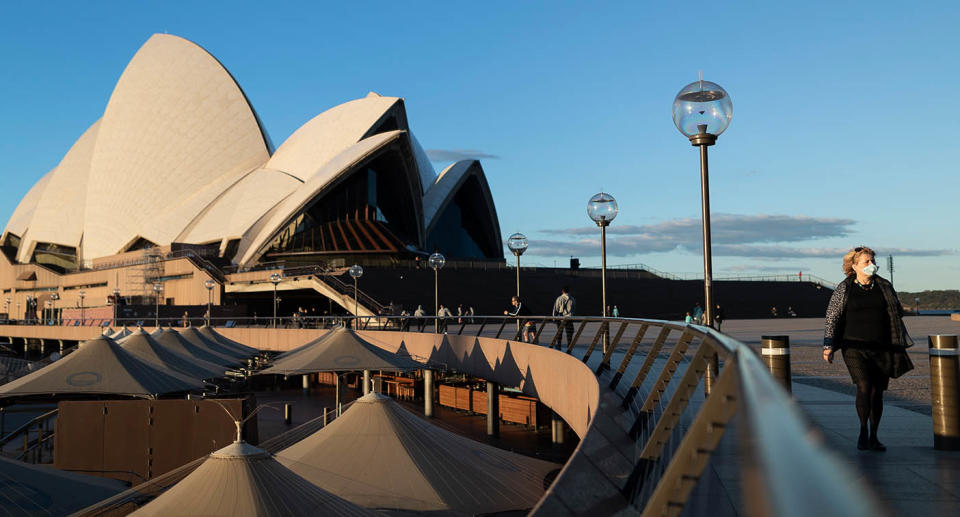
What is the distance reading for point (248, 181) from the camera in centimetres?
5981

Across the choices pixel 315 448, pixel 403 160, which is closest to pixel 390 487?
pixel 315 448

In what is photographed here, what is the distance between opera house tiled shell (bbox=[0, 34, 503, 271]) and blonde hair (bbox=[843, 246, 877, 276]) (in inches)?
1834

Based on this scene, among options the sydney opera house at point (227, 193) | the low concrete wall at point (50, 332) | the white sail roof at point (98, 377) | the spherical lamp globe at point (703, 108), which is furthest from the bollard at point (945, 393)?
the sydney opera house at point (227, 193)

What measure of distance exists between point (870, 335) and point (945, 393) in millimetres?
597

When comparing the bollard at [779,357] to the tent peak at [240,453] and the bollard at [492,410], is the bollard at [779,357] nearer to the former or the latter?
the tent peak at [240,453]

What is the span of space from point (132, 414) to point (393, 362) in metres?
7.02

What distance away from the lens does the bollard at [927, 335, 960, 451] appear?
549 centimetres

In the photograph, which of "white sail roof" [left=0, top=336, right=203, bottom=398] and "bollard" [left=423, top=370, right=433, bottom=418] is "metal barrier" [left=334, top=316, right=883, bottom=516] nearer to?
"white sail roof" [left=0, top=336, right=203, bottom=398]

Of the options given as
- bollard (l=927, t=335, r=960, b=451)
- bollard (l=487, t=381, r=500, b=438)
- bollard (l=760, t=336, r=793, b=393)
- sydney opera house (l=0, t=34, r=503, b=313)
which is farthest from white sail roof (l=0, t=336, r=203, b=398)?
sydney opera house (l=0, t=34, r=503, b=313)

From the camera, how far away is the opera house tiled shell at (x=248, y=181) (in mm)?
53031

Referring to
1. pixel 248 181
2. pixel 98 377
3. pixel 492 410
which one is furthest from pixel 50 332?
pixel 492 410

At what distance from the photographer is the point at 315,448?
995 cm

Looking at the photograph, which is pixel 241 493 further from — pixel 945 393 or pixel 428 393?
pixel 428 393

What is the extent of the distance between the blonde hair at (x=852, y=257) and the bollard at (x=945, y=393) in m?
0.70
